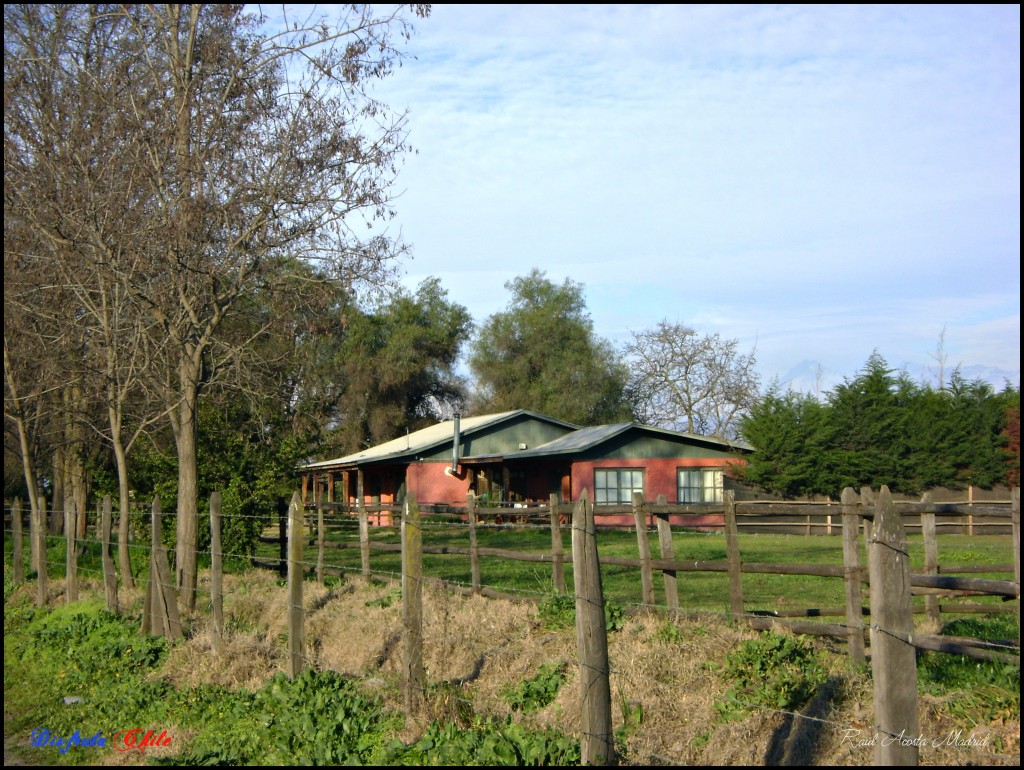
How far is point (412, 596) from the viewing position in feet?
24.8

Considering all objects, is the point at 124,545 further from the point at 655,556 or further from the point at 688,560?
the point at 655,556

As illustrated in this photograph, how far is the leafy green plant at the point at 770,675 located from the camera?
7137mm

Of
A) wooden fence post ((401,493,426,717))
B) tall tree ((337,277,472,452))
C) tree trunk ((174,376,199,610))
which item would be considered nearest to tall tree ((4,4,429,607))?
tree trunk ((174,376,199,610))

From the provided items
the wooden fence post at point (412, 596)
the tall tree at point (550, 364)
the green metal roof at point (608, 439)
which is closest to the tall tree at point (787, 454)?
the green metal roof at point (608, 439)

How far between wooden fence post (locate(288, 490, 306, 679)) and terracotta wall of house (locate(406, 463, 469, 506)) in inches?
1264

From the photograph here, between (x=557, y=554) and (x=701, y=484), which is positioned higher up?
(x=557, y=554)

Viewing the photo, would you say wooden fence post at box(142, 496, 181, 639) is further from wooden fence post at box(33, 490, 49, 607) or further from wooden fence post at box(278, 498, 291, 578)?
wooden fence post at box(33, 490, 49, 607)

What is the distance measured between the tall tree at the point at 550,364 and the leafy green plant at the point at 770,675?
5100 centimetres

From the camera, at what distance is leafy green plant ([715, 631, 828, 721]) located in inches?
281

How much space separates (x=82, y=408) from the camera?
19.8 meters

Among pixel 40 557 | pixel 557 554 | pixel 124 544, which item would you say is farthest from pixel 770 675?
pixel 40 557

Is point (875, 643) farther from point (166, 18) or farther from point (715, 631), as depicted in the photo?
point (166, 18)

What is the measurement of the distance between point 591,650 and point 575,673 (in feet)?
9.51

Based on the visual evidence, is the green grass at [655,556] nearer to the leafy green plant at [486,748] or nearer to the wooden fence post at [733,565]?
the wooden fence post at [733,565]
